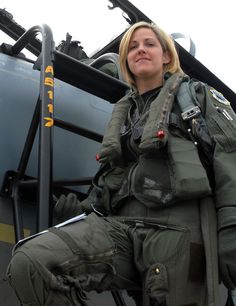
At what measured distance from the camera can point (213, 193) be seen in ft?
5.44

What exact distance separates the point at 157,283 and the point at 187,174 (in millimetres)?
376

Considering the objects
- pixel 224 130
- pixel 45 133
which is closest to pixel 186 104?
pixel 224 130

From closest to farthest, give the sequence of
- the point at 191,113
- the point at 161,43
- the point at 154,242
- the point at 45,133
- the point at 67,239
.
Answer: the point at 67,239 < the point at 154,242 < the point at 191,113 < the point at 45,133 < the point at 161,43

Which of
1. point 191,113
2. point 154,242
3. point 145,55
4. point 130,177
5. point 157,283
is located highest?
point 145,55

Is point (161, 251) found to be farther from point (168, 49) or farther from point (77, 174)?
point (77, 174)

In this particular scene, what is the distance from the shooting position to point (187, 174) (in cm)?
153

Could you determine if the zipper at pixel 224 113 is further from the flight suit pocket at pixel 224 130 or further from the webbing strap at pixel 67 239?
the webbing strap at pixel 67 239

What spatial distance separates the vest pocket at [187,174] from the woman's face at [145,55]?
454 mm

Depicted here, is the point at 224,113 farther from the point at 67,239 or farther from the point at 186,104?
the point at 67,239

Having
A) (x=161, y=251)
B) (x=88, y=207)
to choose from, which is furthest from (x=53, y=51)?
(x=161, y=251)

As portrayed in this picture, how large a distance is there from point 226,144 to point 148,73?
1.67ft

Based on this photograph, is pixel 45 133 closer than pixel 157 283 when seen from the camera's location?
No

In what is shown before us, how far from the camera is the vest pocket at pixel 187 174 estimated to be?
1.52 metres

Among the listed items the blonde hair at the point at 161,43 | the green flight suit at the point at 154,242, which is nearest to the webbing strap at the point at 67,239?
the green flight suit at the point at 154,242
